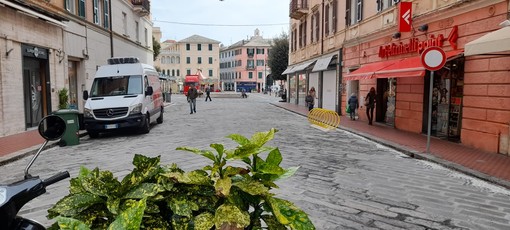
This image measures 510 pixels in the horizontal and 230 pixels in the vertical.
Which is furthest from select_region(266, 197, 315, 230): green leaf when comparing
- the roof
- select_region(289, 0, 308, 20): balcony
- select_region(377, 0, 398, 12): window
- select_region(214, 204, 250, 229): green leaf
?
the roof

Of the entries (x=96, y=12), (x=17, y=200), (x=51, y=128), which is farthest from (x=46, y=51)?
(x=17, y=200)

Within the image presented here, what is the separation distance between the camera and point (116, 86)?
43.5 feet

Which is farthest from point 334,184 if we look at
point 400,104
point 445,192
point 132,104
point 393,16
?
point 393,16

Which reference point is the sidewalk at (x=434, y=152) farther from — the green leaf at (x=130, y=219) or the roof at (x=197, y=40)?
the roof at (x=197, y=40)

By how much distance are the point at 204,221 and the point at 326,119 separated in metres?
A: 15.7

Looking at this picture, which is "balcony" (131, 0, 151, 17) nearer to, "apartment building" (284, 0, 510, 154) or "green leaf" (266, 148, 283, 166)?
"apartment building" (284, 0, 510, 154)

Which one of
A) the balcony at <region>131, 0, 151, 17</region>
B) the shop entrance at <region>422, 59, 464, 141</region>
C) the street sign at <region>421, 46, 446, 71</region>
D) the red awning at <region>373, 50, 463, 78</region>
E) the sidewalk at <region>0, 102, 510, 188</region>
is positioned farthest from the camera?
the balcony at <region>131, 0, 151, 17</region>

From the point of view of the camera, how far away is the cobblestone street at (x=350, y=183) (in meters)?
4.63

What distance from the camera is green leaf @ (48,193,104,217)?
160cm

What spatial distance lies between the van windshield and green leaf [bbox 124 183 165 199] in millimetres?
11881

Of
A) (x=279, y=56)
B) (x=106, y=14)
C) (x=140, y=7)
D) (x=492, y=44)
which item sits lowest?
(x=492, y=44)

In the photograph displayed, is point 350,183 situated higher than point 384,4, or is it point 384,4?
point 384,4

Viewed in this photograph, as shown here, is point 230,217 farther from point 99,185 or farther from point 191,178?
point 99,185

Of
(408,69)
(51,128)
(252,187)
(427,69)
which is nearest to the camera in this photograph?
(252,187)
